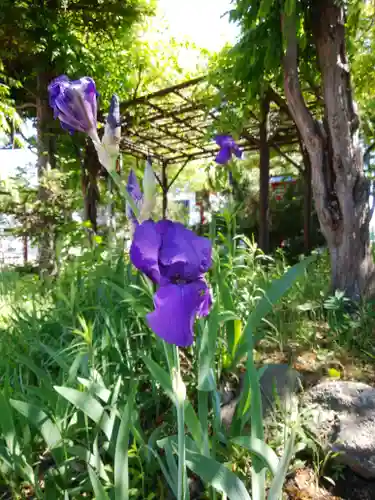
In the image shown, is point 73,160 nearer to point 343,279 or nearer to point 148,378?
point 343,279

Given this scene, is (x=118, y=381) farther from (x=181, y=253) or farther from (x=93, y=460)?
(x=181, y=253)

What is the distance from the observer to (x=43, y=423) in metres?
1.08

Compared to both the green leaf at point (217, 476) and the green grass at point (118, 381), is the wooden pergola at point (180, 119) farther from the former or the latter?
the green leaf at point (217, 476)

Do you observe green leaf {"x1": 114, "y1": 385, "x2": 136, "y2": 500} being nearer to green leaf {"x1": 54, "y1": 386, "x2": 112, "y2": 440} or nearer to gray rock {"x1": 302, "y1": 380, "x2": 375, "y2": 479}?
green leaf {"x1": 54, "y1": 386, "x2": 112, "y2": 440}

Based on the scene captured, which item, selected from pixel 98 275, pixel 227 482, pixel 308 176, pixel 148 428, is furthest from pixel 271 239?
pixel 227 482

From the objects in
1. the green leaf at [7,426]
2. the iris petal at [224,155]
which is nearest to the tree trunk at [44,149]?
the iris petal at [224,155]

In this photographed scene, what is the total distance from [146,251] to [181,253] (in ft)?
0.21

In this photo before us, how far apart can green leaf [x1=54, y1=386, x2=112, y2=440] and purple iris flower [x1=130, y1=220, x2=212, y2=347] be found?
17.1 inches

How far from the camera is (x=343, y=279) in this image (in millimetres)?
2582

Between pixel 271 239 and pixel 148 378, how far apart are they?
7.02 metres

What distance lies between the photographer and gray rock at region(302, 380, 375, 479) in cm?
125

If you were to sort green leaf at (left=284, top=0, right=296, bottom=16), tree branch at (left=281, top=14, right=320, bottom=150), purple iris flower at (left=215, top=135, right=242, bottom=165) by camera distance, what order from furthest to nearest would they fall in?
purple iris flower at (left=215, top=135, right=242, bottom=165), tree branch at (left=281, top=14, right=320, bottom=150), green leaf at (left=284, top=0, right=296, bottom=16)

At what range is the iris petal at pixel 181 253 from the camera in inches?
29.2

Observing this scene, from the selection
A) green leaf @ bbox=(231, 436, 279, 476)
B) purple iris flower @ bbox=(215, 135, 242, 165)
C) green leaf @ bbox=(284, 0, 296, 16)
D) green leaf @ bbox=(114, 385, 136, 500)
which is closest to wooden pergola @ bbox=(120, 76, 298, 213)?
purple iris flower @ bbox=(215, 135, 242, 165)
